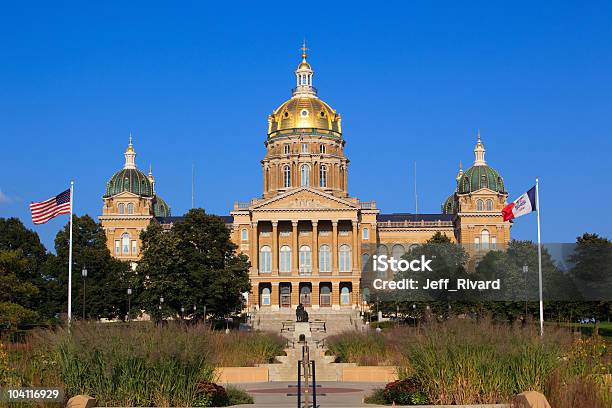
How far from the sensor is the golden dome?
425ft

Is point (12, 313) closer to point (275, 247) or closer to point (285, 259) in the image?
point (275, 247)

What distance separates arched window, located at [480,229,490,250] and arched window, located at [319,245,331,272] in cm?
2055

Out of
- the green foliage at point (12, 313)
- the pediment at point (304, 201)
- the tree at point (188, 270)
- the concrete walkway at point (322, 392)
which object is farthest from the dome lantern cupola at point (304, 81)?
the concrete walkway at point (322, 392)

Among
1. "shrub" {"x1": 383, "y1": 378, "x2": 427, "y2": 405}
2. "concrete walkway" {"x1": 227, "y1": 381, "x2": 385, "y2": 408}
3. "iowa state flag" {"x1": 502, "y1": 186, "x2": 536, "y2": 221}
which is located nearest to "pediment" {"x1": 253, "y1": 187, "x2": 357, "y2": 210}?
"iowa state flag" {"x1": 502, "y1": 186, "x2": 536, "y2": 221}

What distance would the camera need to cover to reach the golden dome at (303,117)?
12962cm

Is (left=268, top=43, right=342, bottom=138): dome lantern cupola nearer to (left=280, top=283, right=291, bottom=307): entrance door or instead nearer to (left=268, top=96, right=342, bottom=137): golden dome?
(left=268, top=96, right=342, bottom=137): golden dome

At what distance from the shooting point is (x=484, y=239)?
414ft

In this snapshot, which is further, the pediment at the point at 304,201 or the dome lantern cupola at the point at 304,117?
the dome lantern cupola at the point at 304,117

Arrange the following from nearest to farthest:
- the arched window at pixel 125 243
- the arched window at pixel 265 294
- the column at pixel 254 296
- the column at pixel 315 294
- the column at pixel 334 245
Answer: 1. the column at pixel 315 294
2. the column at pixel 254 296
3. the column at pixel 334 245
4. the arched window at pixel 265 294
5. the arched window at pixel 125 243

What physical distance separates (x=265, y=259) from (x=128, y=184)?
25.1 meters

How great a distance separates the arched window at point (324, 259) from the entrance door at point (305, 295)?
9.03ft

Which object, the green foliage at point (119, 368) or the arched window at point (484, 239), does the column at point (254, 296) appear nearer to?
the arched window at point (484, 239)

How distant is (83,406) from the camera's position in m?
20.5

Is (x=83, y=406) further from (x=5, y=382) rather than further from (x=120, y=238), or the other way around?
(x=120, y=238)
